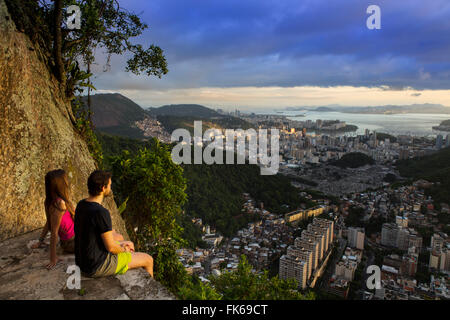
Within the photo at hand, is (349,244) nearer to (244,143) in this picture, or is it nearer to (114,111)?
(244,143)

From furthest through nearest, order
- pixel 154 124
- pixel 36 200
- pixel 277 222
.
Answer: pixel 154 124 < pixel 277 222 < pixel 36 200

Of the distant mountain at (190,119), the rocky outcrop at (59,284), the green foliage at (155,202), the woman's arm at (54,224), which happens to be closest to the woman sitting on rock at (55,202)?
the woman's arm at (54,224)

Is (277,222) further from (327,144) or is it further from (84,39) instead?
(327,144)

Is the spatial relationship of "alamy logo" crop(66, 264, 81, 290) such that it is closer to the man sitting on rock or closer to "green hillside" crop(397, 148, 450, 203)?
the man sitting on rock


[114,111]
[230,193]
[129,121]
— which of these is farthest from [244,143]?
[230,193]

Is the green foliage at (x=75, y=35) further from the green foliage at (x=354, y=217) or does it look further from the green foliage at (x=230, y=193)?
the green foliage at (x=354, y=217)

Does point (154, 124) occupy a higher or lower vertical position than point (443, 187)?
higher

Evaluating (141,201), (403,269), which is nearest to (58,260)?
(141,201)
